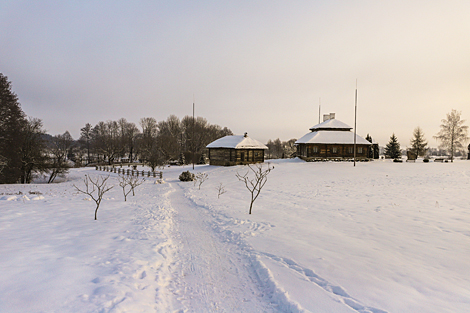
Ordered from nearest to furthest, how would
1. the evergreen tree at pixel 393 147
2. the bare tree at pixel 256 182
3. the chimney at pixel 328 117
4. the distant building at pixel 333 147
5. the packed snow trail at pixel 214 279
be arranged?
1. the packed snow trail at pixel 214 279
2. the bare tree at pixel 256 182
3. the distant building at pixel 333 147
4. the chimney at pixel 328 117
5. the evergreen tree at pixel 393 147

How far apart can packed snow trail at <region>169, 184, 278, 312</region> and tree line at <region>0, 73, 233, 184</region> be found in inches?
1080

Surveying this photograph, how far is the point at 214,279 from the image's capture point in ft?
18.4

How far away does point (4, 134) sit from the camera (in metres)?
24.3

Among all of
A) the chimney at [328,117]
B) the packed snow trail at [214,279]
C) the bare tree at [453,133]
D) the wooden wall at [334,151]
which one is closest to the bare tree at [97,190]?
the packed snow trail at [214,279]

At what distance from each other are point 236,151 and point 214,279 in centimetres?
3098

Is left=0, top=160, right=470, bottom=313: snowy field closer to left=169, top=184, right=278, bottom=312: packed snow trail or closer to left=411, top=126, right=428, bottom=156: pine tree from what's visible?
left=169, top=184, right=278, bottom=312: packed snow trail

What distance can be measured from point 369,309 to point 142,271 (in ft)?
17.3

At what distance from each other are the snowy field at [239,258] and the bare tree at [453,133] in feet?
118

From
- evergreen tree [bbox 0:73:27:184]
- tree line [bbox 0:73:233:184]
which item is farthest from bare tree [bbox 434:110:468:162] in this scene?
evergreen tree [bbox 0:73:27:184]

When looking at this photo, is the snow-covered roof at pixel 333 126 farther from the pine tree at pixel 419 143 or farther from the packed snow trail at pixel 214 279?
the packed snow trail at pixel 214 279

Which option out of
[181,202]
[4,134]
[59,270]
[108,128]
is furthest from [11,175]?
[108,128]

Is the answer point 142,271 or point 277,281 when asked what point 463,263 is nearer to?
point 277,281

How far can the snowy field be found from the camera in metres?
4.50

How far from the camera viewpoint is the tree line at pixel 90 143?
82.5 ft
